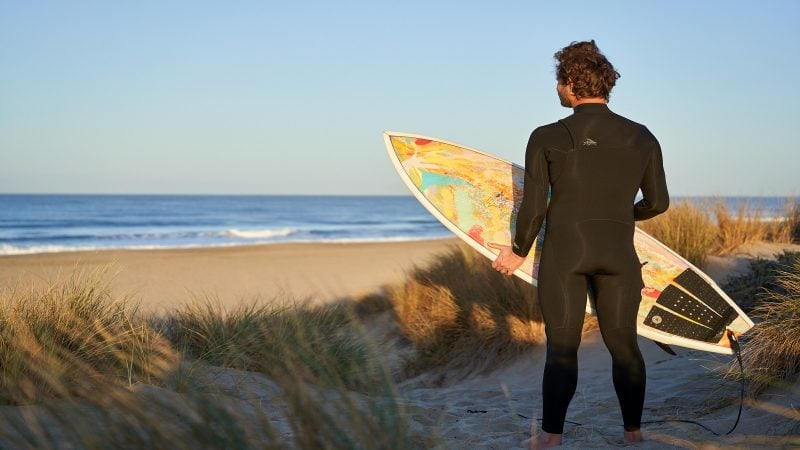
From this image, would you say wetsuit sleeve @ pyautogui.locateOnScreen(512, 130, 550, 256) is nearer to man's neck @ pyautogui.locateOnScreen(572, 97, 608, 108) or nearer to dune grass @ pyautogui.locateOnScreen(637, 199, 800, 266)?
man's neck @ pyautogui.locateOnScreen(572, 97, 608, 108)

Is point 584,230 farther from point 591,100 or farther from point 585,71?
point 585,71

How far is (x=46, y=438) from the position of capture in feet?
8.75

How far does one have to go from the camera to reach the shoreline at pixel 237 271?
10.4 meters

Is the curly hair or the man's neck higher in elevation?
the curly hair

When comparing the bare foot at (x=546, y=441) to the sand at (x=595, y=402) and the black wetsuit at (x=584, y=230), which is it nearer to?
the black wetsuit at (x=584, y=230)

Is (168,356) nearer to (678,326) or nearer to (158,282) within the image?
(678,326)

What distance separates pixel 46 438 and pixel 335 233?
2719 centimetres

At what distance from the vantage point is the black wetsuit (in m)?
3.15

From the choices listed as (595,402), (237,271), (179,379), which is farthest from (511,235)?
(237,271)

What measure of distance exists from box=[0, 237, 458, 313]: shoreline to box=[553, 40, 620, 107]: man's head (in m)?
5.52

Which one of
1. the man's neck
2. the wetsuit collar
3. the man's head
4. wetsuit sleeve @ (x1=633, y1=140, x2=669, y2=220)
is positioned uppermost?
the man's head

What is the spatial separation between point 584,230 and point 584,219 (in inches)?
1.8

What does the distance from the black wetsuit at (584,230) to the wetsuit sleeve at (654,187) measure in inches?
1.3

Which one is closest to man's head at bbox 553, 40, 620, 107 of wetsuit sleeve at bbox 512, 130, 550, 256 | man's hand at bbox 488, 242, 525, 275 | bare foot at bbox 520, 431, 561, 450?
wetsuit sleeve at bbox 512, 130, 550, 256
